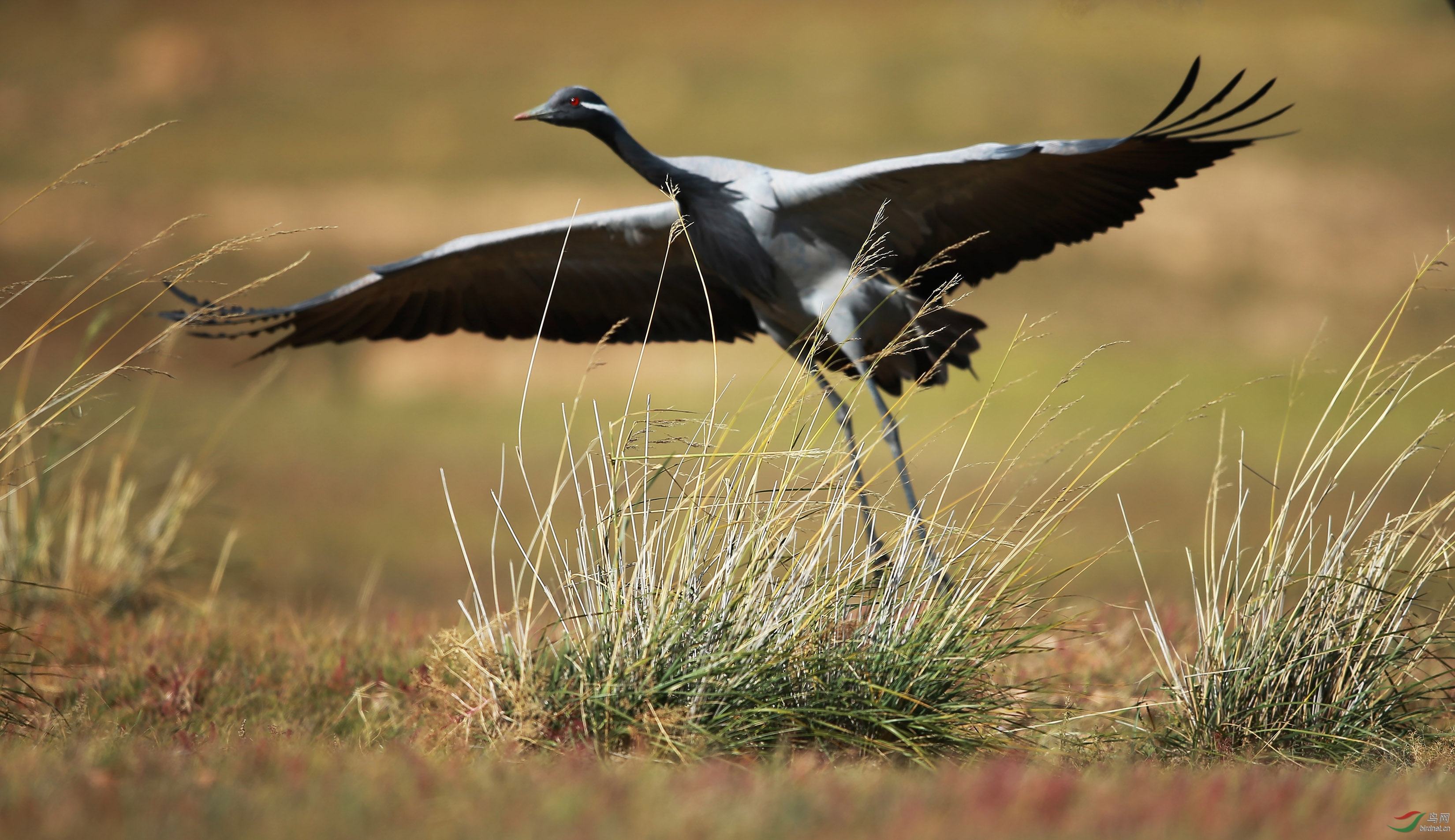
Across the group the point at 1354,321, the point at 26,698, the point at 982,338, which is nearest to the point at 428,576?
the point at 26,698

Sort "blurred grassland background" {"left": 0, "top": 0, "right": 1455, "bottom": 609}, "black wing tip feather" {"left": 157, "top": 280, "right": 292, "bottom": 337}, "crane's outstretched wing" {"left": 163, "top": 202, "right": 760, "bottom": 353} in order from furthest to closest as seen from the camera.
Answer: "blurred grassland background" {"left": 0, "top": 0, "right": 1455, "bottom": 609}
"crane's outstretched wing" {"left": 163, "top": 202, "right": 760, "bottom": 353}
"black wing tip feather" {"left": 157, "top": 280, "right": 292, "bottom": 337}

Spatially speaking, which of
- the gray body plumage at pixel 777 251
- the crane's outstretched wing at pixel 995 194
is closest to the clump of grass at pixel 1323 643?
the crane's outstretched wing at pixel 995 194

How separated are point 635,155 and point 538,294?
931mm

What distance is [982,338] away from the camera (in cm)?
1634

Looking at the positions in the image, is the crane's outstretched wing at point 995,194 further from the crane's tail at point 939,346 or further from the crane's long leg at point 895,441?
the crane's long leg at point 895,441

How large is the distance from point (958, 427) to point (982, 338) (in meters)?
4.48

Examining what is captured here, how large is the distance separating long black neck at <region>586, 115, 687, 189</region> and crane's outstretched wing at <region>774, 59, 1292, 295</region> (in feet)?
1.39

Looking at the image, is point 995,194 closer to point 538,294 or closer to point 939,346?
point 939,346

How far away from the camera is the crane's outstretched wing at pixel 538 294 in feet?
14.4

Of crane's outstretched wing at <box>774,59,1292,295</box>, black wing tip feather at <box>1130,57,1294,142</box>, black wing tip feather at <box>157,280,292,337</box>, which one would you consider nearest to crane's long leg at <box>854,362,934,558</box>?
crane's outstretched wing at <box>774,59,1292,295</box>

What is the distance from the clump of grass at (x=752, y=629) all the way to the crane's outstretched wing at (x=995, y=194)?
1.01 meters

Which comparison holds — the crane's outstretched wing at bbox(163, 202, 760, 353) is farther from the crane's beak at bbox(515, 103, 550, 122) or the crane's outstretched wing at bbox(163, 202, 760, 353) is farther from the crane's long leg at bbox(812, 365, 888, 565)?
the crane's long leg at bbox(812, 365, 888, 565)

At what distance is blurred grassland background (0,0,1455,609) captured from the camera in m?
Result: 11.1

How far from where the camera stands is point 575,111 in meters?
4.19
